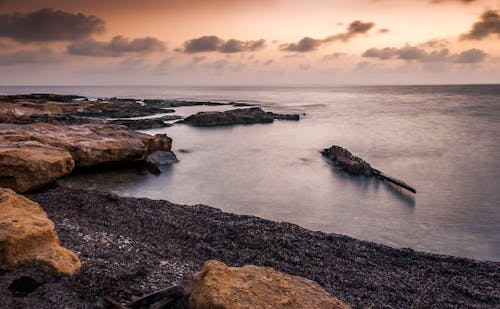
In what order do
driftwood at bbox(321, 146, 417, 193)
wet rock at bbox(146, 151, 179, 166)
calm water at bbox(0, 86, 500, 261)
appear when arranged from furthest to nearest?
wet rock at bbox(146, 151, 179, 166) → driftwood at bbox(321, 146, 417, 193) → calm water at bbox(0, 86, 500, 261)

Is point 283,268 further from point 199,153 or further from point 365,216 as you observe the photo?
point 199,153

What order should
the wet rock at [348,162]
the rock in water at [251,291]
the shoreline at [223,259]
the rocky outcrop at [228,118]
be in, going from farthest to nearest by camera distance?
the rocky outcrop at [228,118] < the wet rock at [348,162] < the shoreline at [223,259] < the rock in water at [251,291]

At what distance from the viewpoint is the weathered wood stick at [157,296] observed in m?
5.16

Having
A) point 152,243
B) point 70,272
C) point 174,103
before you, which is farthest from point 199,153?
point 174,103

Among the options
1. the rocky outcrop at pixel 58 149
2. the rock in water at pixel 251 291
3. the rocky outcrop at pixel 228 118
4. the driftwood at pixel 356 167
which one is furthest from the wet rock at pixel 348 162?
the rocky outcrop at pixel 228 118

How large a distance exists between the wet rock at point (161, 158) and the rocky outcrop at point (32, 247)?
1176cm

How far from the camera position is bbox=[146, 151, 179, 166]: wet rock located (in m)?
18.5

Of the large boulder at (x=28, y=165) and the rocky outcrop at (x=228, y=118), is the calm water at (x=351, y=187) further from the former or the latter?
the rocky outcrop at (x=228, y=118)

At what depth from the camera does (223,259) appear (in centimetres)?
775

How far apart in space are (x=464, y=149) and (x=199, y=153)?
19996 mm

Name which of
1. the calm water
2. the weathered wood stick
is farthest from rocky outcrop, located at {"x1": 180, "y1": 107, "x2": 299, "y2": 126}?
the weathered wood stick

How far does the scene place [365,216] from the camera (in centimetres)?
1231

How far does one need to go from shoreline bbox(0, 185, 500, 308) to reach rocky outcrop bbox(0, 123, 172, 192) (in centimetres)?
133

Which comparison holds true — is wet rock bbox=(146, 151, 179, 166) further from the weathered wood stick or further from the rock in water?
the rock in water
